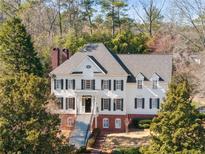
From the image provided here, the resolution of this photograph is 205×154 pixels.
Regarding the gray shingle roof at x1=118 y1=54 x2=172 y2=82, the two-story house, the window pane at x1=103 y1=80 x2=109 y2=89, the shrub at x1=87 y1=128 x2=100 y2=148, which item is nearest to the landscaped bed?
the shrub at x1=87 y1=128 x2=100 y2=148

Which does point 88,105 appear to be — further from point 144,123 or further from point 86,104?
point 144,123

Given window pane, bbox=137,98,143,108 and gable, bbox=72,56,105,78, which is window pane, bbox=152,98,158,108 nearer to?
window pane, bbox=137,98,143,108

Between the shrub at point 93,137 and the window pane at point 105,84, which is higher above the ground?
the window pane at point 105,84

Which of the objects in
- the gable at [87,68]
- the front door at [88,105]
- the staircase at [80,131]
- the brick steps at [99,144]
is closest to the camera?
the brick steps at [99,144]

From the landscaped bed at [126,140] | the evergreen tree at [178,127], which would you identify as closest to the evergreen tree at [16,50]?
the landscaped bed at [126,140]

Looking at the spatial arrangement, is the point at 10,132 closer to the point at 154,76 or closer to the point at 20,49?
the point at 20,49

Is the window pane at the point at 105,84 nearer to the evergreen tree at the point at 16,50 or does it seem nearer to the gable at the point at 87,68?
the gable at the point at 87,68
